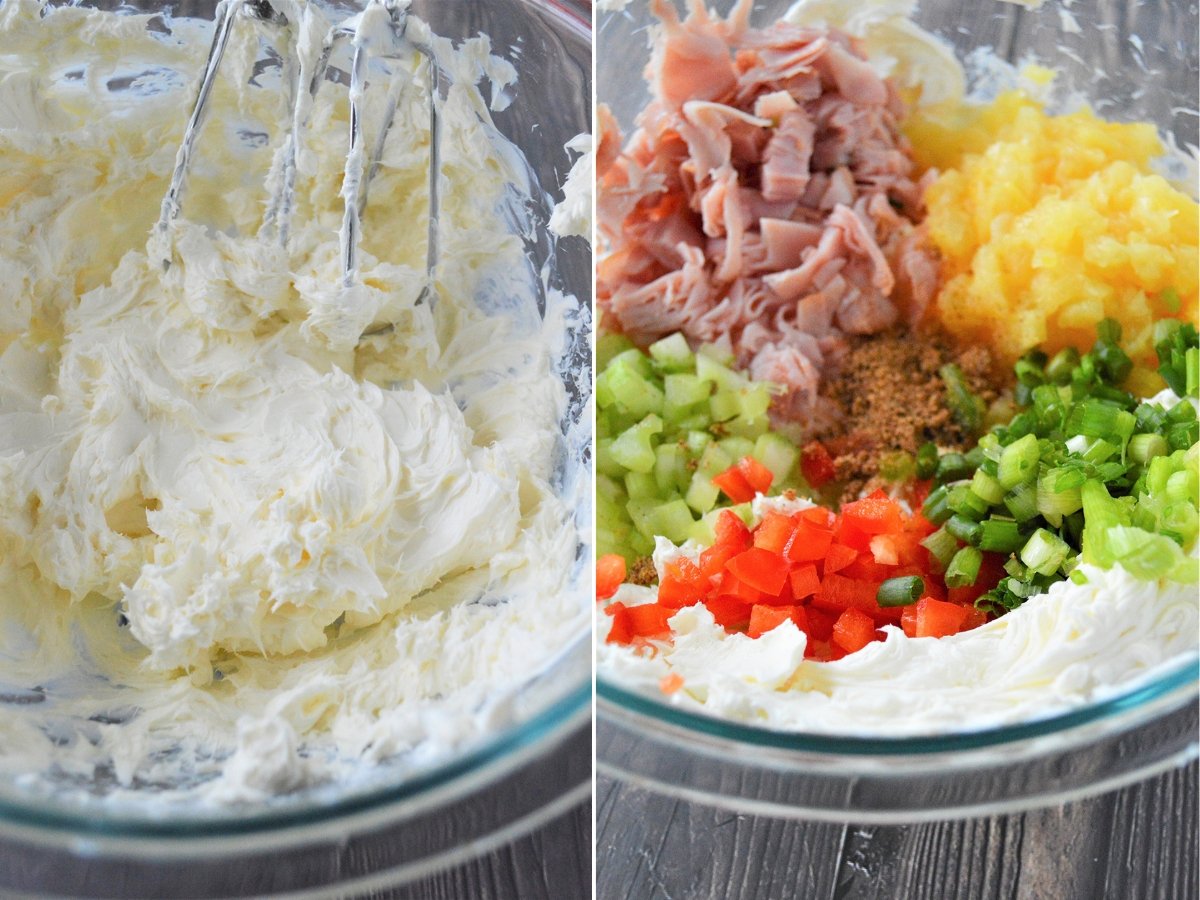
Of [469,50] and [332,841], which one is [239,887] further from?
[469,50]

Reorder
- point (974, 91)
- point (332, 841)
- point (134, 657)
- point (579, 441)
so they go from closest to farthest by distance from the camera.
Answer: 1. point (332, 841)
2. point (134, 657)
3. point (579, 441)
4. point (974, 91)

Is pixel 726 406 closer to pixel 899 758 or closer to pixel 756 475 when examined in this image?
pixel 756 475

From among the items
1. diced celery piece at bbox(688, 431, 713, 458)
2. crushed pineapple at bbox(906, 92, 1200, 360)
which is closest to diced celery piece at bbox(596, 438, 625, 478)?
diced celery piece at bbox(688, 431, 713, 458)

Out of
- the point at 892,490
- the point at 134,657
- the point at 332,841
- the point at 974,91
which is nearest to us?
the point at 332,841

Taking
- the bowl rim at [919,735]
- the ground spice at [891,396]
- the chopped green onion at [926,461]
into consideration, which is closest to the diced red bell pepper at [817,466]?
the ground spice at [891,396]

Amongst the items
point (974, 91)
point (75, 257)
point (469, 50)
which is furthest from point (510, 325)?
point (974, 91)

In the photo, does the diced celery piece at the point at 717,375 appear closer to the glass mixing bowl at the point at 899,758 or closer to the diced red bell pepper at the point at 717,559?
the diced red bell pepper at the point at 717,559

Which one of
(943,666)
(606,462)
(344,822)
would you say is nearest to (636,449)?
(606,462)
